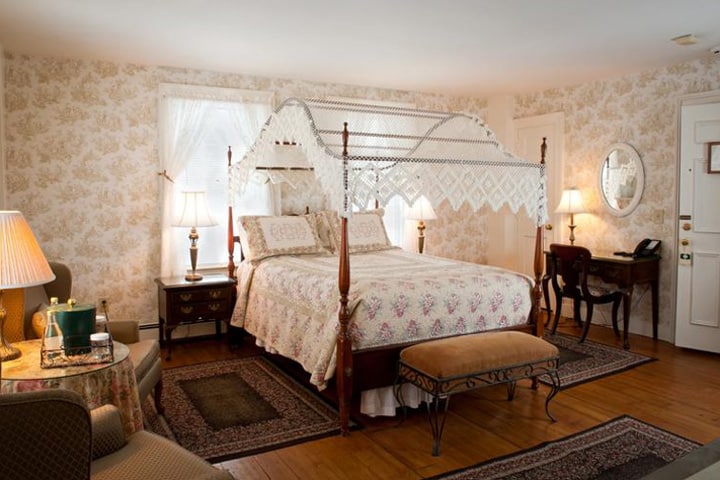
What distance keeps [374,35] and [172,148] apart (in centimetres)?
215

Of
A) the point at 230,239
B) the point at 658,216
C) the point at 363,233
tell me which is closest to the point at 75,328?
the point at 230,239

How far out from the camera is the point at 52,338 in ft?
8.14

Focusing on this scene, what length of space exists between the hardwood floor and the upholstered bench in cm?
14

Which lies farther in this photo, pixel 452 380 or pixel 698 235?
pixel 698 235

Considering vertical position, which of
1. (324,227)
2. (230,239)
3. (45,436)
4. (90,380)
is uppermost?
(324,227)

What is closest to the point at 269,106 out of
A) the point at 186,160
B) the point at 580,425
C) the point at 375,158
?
the point at 186,160

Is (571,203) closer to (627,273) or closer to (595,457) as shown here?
(627,273)

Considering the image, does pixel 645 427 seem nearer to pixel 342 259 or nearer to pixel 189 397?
pixel 342 259

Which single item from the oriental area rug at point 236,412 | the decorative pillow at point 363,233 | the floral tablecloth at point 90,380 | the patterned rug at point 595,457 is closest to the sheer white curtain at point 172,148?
the oriental area rug at point 236,412

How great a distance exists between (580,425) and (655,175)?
301 centimetres

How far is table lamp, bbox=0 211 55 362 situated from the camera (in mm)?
2305

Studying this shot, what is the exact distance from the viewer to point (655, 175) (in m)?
5.33

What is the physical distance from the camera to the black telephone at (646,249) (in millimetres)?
5213

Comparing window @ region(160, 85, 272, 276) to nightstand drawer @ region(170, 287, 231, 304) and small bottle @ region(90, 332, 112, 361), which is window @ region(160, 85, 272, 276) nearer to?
nightstand drawer @ region(170, 287, 231, 304)
